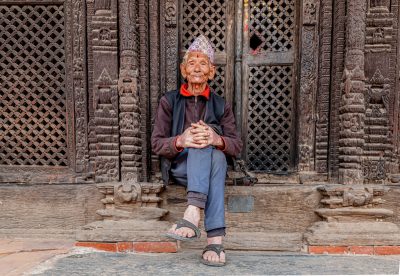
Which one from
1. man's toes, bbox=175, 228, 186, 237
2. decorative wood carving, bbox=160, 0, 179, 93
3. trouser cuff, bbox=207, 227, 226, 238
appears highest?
decorative wood carving, bbox=160, 0, 179, 93

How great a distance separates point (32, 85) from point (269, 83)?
2.46m

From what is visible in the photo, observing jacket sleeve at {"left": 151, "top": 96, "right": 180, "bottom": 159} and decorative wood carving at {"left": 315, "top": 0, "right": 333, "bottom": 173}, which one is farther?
decorative wood carving at {"left": 315, "top": 0, "right": 333, "bottom": 173}

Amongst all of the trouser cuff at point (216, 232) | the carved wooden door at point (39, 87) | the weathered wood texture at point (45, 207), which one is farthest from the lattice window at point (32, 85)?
the trouser cuff at point (216, 232)

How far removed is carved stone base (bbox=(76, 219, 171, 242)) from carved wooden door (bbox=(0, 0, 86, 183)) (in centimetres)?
66

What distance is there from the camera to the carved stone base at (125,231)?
2936 millimetres

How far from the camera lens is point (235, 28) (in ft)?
11.1

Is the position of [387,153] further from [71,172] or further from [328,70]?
[71,172]

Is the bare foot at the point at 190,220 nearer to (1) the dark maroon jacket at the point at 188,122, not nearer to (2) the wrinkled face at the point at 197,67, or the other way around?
(1) the dark maroon jacket at the point at 188,122

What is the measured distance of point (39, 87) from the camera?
3.39 meters

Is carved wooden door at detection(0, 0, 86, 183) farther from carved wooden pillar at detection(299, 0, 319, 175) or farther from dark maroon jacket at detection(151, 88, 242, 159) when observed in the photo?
carved wooden pillar at detection(299, 0, 319, 175)

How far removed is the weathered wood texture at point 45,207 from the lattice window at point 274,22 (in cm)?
232

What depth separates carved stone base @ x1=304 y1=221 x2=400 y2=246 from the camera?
2.89 meters

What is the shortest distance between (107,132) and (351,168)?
7.63 ft

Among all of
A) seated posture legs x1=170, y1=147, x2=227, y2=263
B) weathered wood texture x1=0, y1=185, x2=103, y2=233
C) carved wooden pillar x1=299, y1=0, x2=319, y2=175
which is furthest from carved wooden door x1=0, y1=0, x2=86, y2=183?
carved wooden pillar x1=299, y1=0, x2=319, y2=175
